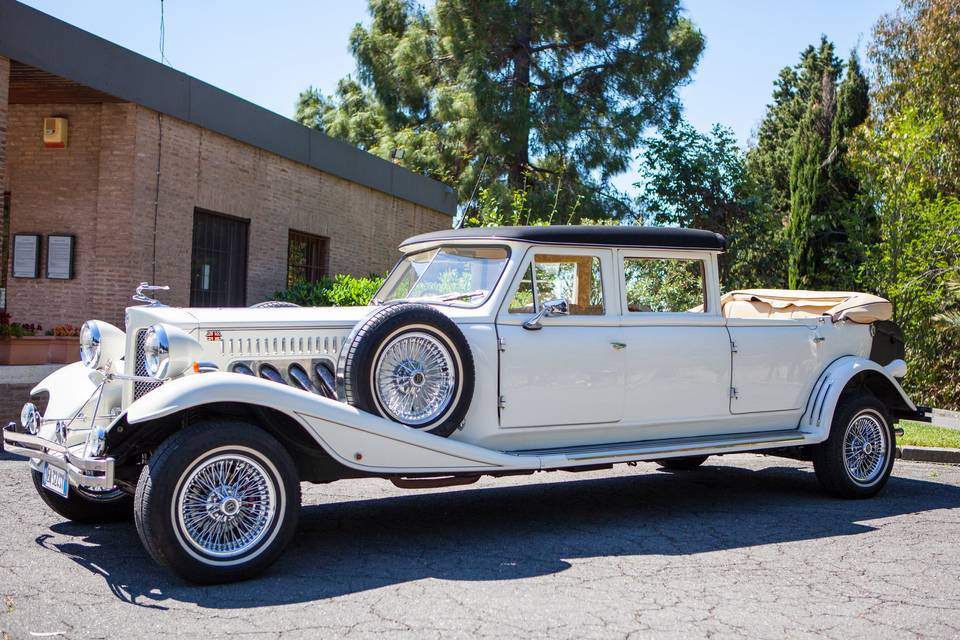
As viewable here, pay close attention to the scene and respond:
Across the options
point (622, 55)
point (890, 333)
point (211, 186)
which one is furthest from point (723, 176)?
point (890, 333)

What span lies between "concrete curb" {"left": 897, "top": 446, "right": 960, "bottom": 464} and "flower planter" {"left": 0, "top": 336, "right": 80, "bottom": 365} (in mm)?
9139

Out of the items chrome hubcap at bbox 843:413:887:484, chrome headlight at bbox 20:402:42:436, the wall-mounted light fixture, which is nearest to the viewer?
chrome headlight at bbox 20:402:42:436

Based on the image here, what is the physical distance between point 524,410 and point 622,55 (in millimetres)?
21995

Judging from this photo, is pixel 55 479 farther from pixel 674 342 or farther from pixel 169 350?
pixel 674 342

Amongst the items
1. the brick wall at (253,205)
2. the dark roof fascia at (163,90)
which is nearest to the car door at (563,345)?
the dark roof fascia at (163,90)

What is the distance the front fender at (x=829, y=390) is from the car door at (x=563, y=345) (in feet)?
5.90

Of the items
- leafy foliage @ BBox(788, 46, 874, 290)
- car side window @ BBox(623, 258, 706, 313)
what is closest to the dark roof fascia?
car side window @ BBox(623, 258, 706, 313)

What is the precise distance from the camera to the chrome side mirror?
569 centimetres

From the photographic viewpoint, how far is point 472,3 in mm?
25250

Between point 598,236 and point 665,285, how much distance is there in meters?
0.76

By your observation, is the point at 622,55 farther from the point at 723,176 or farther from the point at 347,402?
the point at 347,402

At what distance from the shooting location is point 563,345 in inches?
228

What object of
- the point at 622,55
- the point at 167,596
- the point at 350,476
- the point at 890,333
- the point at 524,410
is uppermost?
the point at 622,55

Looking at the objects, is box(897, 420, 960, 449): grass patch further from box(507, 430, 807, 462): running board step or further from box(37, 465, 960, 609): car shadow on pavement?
box(507, 430, 807, 462): running board step
